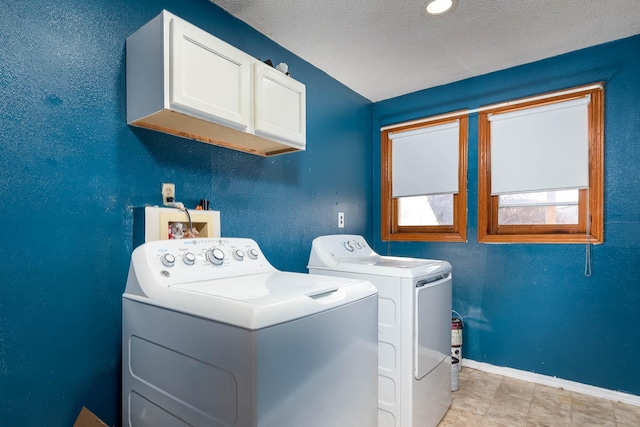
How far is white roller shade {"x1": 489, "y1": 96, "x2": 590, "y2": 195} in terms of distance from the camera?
2.29 m

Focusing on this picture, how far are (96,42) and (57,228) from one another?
744 millimetres

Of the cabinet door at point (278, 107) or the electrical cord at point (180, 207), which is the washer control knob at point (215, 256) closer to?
the electrical cord at point (180, 207)

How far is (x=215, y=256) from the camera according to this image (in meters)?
1.40

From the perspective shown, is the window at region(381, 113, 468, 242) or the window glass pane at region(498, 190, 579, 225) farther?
the window at region(381, 113, 468, 242)

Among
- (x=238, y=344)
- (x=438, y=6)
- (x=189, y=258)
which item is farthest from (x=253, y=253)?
(x=438, y=6)

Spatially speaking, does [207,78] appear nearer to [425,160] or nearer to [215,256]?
[215,256]

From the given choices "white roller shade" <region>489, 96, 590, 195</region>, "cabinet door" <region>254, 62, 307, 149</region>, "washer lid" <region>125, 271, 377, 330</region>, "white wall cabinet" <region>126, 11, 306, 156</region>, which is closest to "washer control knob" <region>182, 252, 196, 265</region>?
"washer lid" <region>125, 271, 377, 330</region>

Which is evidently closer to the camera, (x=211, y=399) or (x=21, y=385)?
(x=211, y=399)

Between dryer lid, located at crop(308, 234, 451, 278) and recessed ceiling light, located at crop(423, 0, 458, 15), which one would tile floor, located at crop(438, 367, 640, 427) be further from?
recessed ceiling light, located at crop(423, 0, 458, 15)

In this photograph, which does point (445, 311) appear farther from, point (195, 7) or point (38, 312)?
point (195, 7)

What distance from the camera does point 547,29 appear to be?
6.68 ft

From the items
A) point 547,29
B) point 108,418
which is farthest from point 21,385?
point 547,29

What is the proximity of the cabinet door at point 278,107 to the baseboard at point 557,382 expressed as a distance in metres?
2.14

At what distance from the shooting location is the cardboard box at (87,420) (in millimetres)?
1261
